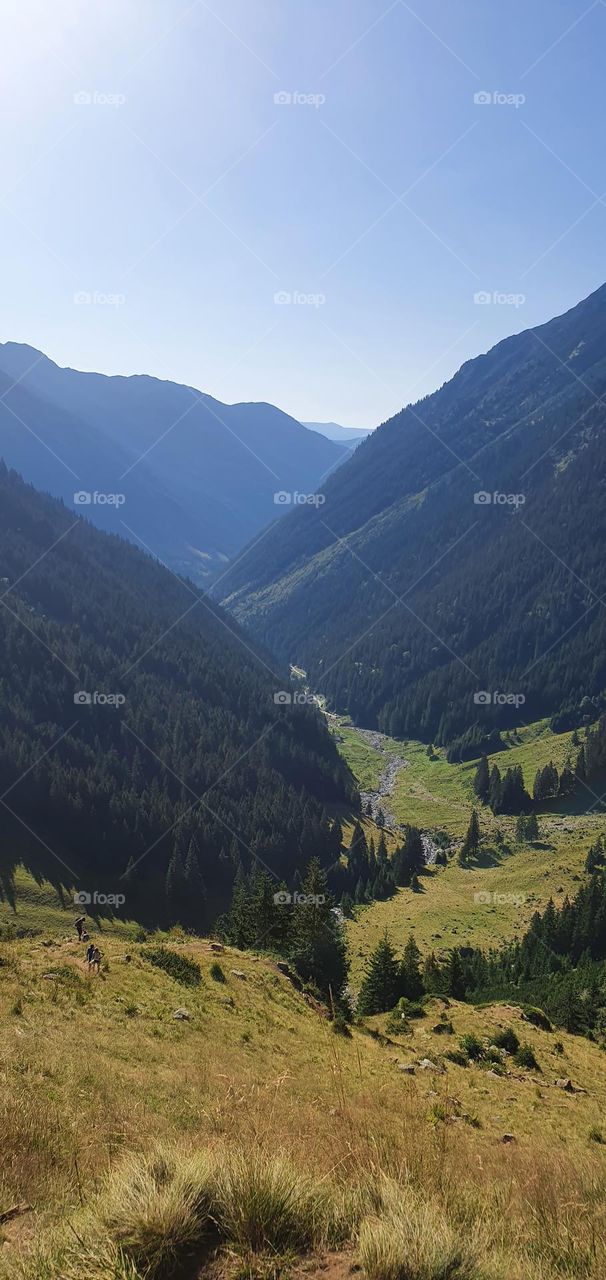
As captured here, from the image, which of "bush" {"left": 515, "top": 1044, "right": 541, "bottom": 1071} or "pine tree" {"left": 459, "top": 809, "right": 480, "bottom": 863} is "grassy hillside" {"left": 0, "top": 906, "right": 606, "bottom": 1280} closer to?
"bush" {"left": 515, "top": 1044, "right": 541, "bottom": 1071}

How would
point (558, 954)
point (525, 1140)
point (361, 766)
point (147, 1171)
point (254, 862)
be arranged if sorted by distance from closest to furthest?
point (147, 1171) < point (525, 1140) < point (558, 954) < point (254, 862) < point (361, 766)

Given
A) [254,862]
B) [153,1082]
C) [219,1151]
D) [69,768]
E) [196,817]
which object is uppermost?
[219,1151]

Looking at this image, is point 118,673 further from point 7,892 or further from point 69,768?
point 7,892

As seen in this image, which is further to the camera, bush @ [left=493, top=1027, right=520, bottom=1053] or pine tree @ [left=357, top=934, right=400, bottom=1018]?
pine tree @ [left=357, top=934, right=400, bottom=1018]

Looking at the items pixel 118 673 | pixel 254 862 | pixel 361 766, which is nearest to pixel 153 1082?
pixel 254 862

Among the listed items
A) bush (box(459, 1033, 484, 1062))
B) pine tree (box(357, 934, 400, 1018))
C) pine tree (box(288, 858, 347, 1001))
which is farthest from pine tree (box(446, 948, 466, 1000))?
bush (box(459, 1033, 484, 1062))

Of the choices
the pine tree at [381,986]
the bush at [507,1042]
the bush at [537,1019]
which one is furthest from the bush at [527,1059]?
the pine tree at [381,986]

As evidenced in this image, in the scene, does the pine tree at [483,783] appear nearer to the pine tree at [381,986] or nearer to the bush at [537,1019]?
the pine tree at [381,986]

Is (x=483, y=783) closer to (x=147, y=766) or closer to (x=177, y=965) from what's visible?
(x=147, y=766)
